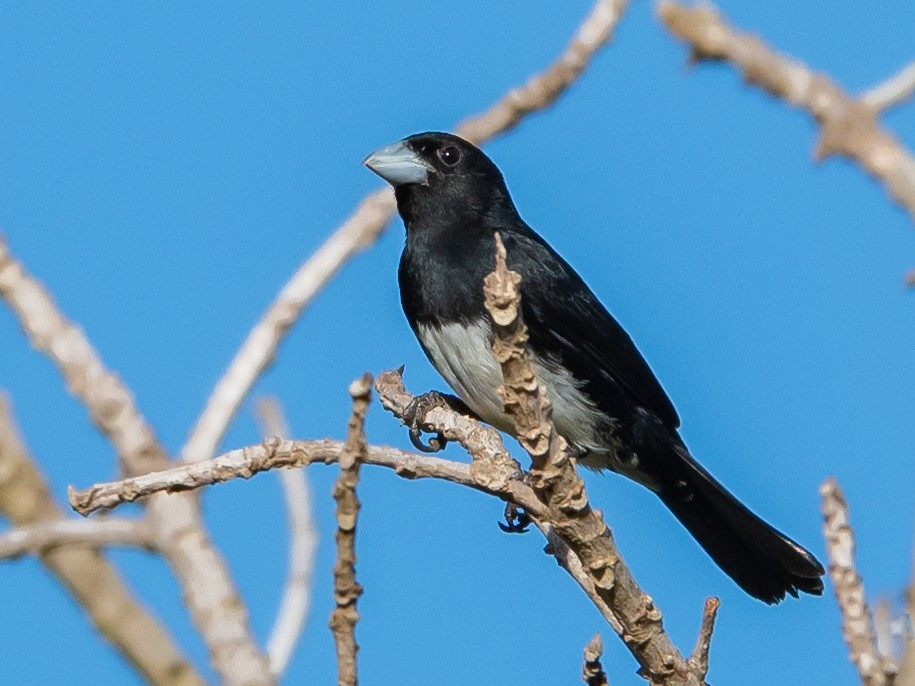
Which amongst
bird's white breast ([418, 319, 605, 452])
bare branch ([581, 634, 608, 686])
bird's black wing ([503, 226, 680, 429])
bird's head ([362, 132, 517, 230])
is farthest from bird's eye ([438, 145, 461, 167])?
bare branch ([581, 634, 608, 686])

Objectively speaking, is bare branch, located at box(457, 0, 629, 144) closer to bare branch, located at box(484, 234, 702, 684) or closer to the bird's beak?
the bird's beak

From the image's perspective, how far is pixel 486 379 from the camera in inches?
216

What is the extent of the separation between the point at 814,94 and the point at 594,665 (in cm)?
292

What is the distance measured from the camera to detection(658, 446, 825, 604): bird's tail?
5.71 metres

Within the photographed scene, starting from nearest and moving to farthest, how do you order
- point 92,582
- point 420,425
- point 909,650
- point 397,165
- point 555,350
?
point 909,650 → point 420,425 → point 555,350 → point 92,582 → point 397,165

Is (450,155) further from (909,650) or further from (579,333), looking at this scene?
(909,650)

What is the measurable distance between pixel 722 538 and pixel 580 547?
7.94 feet

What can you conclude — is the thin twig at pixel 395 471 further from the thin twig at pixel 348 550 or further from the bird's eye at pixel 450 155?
the bird's eye at pixel 450 155

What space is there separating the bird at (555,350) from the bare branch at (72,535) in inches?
51.8

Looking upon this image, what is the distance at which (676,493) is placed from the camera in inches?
242

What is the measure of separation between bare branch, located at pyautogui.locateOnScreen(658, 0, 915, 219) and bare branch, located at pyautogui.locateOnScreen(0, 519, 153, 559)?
2.87m

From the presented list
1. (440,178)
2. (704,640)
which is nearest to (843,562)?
(704,640)

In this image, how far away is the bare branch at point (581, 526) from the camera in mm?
3580

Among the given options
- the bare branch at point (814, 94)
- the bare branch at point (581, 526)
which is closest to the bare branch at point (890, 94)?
the bare branch at point (814, 94)
